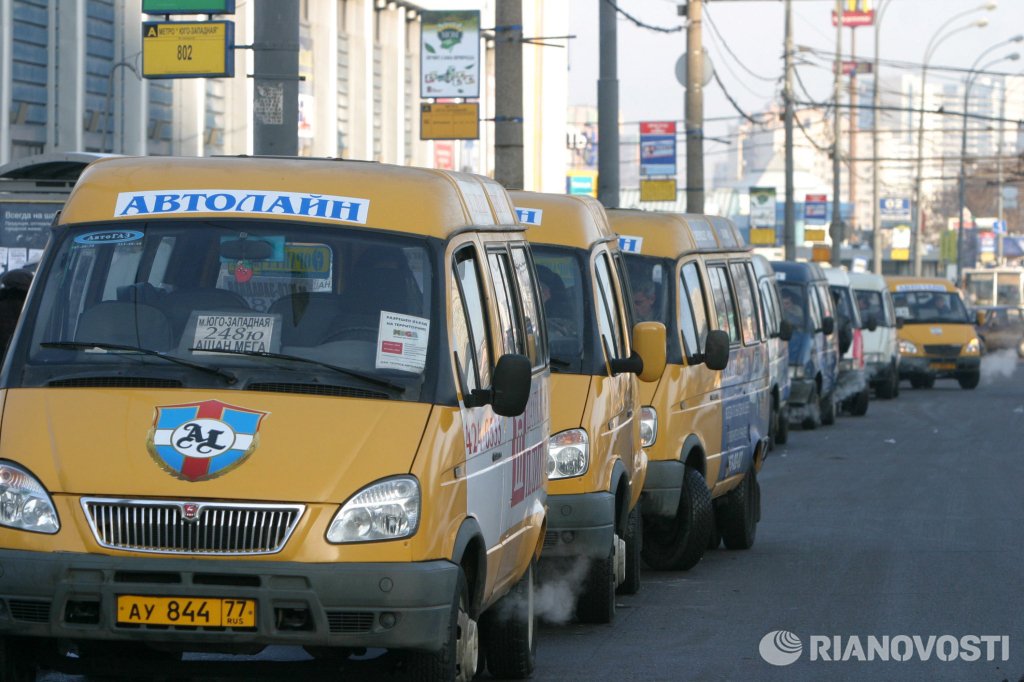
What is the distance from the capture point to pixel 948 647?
8.98 meters

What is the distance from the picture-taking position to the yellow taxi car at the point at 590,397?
895 cm

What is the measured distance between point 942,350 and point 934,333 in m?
0.43

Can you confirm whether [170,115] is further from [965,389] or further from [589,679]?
[589,679]

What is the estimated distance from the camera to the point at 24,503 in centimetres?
611

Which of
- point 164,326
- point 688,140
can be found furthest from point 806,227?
point 164,326

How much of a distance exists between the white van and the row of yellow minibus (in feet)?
83.4

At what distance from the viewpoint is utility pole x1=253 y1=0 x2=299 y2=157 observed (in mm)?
13414

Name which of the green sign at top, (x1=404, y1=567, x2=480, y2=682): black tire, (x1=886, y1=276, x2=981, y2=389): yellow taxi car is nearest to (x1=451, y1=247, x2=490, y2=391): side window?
(x1=404, y1=567, x2=480, y2=682): black tire

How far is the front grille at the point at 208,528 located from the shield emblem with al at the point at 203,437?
119mm

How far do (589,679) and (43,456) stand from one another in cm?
289

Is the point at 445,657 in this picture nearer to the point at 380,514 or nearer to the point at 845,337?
the point at 380,514

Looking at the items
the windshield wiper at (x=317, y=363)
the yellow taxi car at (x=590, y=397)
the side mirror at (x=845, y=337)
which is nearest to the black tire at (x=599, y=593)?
the yellow taxi car at (x=590, y=397)

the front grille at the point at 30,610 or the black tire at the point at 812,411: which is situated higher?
the front grille at the point at 30,610

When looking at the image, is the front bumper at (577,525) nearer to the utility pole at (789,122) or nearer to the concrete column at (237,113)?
the concrete column at (237,113)
